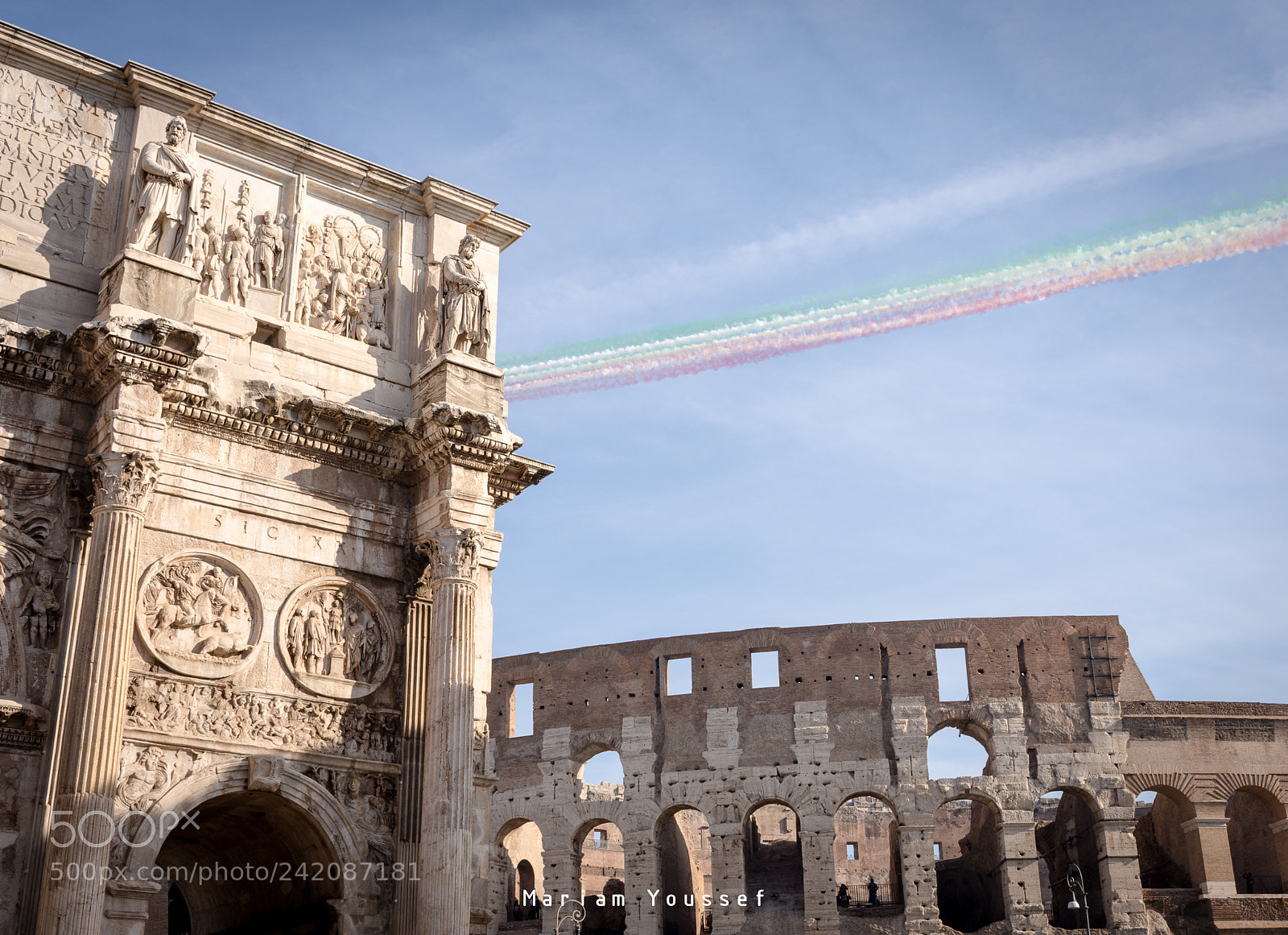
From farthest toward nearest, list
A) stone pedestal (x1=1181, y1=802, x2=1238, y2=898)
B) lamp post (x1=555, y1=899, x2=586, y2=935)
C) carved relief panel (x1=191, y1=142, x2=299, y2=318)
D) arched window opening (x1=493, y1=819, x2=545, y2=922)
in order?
1. arched window opening (x1=493, y1=819, x2=545, y2=922)
2. lamp post (x1=555, y1=899, x2=586, y2=935)
3. stone pedestal (x1=1181, y1=802, x2=1238, y2=898)
4. carved relief panel (x1=191, y1=142, x2=299, y2=318)

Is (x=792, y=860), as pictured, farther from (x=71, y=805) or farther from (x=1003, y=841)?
(x=71, y=805)

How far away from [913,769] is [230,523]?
29937mm

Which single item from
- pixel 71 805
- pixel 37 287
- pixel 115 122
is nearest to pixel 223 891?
pixel 71 805

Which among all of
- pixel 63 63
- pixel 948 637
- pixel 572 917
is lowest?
pixel 572 917

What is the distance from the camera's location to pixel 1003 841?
130 feet

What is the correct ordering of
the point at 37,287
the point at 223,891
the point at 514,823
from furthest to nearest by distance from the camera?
the point at 514,823, the point at 223,891, the point at 37,287

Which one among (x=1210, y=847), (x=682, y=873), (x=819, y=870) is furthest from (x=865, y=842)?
(x=1210, y=847)

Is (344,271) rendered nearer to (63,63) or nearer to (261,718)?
(63,63)

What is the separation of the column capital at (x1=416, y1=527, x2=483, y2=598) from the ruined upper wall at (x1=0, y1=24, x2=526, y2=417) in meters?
1.61

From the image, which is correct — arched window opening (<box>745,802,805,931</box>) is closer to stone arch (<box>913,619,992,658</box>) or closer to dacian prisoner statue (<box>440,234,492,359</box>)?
stone arch (<box>913,619,992,658</box>)

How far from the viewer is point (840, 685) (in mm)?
41094

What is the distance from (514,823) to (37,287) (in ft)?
111

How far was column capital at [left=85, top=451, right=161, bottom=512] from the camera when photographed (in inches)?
495

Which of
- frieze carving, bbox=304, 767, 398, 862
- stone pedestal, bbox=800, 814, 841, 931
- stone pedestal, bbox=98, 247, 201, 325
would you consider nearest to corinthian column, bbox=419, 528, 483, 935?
frieze carving, bbox=304, 767, 398, 862
